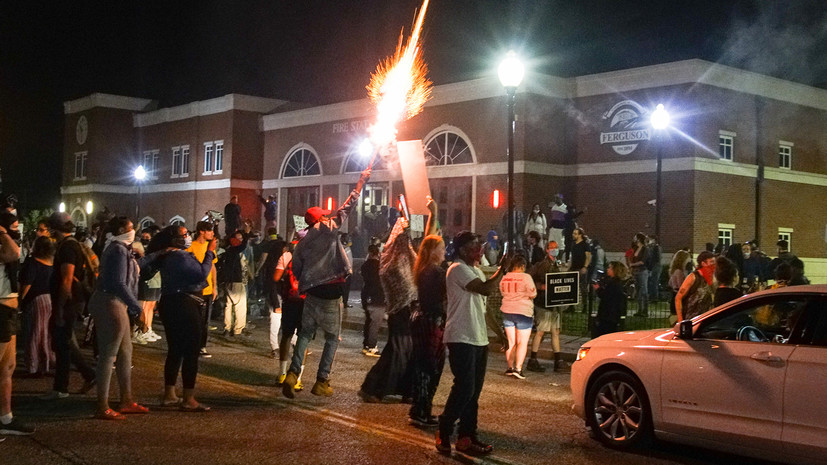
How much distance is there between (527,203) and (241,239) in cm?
1829

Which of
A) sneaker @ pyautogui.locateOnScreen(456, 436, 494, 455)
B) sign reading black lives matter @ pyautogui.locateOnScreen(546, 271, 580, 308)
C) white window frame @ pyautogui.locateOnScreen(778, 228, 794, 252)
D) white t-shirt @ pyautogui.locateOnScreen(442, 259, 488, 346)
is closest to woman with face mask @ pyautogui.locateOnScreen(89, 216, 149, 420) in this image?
white t-shirt @ pyautogui.locateOnScreen(442, 259, 488, 346)

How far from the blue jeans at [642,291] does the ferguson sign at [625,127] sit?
12.0m

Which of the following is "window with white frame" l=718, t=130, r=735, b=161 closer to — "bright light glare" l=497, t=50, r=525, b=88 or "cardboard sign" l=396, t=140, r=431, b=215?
"bright light glare" l=497, t=50, r=525, b=88

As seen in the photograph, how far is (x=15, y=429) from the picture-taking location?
7.30 metres

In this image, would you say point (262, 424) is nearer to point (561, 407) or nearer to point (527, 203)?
point (561, 407)

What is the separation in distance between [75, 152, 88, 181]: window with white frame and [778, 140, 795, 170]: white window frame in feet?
141

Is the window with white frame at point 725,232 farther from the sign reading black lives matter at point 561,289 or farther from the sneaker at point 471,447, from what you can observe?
the sneaker at point 471,447

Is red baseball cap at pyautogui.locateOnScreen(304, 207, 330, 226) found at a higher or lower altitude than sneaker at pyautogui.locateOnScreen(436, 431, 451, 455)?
higher

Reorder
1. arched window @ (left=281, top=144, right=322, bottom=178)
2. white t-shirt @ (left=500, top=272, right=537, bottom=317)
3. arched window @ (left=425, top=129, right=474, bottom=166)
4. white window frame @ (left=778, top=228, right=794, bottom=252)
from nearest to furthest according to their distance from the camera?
1. white t-shirt @ (left=500, top=272, right=537, bottom=317)
2. white window frame @ (left=778, top=228, right=794, bottom=252)
3. arched window @ (left=425, top=129, right=474, bottom=166)
4. arched window @ (left=281, top=144, right=322, bottom=178)

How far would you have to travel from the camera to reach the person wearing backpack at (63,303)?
29.9 ft

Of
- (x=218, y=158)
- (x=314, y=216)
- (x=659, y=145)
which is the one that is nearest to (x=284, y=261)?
(x=314, y=216)

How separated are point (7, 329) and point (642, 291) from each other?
50.3 ft

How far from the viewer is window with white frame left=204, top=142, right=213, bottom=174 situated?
48.1 metres

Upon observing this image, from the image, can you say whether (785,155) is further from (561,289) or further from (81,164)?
(81,164)
